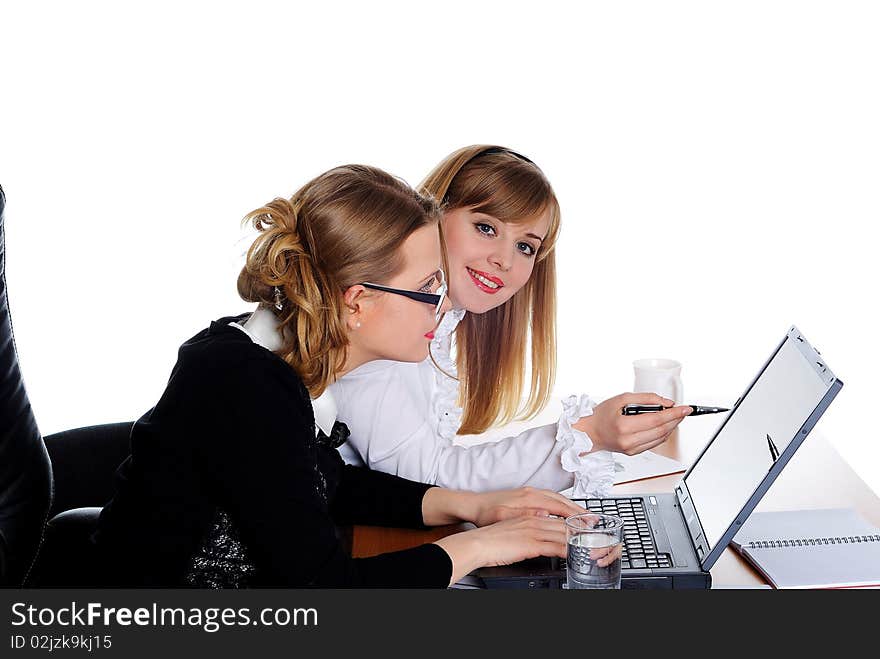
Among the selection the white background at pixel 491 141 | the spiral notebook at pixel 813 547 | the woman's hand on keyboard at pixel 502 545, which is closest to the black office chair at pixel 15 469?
the woman's hand on keyboard at pixel 502 545

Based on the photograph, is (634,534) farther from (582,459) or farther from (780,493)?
(780,493)

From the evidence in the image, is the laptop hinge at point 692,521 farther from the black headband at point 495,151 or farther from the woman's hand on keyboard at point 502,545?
the black headband at point 495,151

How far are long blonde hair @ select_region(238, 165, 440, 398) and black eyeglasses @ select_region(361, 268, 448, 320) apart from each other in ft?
0.04

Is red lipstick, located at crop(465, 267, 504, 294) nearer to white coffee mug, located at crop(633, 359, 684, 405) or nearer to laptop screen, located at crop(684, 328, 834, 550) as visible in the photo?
white coffee mug, located at crop(633, 359, 684, 405)

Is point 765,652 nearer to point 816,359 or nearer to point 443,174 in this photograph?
point 816,359

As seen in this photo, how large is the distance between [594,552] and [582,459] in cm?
46

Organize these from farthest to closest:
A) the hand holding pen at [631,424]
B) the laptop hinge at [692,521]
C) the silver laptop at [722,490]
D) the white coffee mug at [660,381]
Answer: the white coffee mug at [660,381], the hand holding pen at [631,424], the laptop hinge at [692,521], the silver laptop at [722,490]

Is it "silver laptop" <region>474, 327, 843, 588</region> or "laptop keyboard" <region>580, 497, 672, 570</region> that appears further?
"laptop keyboard" <region>580, 497, 672, 570</region>

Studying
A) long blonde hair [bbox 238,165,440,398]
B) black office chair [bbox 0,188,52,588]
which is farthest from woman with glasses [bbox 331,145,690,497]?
black office chair [bbox 0,188,52,588]

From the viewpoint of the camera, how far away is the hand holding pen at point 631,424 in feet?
5.51

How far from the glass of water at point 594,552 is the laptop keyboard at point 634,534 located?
6 centimetres

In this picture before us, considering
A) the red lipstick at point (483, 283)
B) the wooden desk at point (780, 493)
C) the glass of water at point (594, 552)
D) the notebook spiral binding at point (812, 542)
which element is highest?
the red lipstick at point (483, 283)

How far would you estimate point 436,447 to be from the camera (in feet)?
5.96

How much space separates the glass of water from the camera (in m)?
1.26
